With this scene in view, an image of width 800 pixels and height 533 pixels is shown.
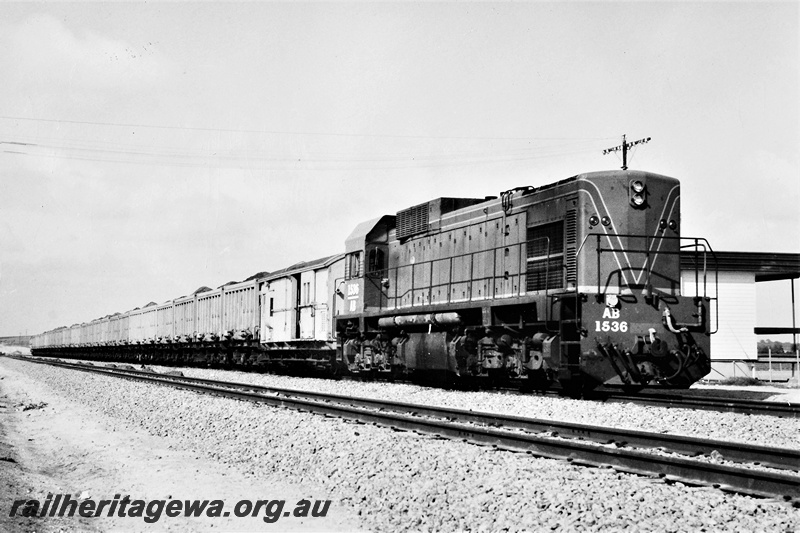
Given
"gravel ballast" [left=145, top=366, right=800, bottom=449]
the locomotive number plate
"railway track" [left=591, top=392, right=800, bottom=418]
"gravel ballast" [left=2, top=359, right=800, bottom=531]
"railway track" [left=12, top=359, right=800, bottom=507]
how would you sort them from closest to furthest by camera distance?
"gravel ballast" [left=2, top=359, right=800, bottom=531]
"railway track" [left=12, top=359, right=800, bottom=507]
"gravel ballast" [left=145, top=366, right=800, bottom=449]
"railway track" [left=591, top=392, right=800, bottom=418]
the locomotive number plate

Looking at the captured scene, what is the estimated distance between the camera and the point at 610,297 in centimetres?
1204

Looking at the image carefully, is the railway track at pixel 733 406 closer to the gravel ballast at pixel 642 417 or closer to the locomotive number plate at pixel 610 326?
the gravel ballast at pixel 642 417

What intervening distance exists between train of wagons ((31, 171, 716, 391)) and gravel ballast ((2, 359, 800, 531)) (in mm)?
1170

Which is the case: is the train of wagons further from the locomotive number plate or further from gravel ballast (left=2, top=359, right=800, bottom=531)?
gravel ballast (left=2, top=359, right=800, bottom=531)

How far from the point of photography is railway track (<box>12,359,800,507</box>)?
5.81 meters

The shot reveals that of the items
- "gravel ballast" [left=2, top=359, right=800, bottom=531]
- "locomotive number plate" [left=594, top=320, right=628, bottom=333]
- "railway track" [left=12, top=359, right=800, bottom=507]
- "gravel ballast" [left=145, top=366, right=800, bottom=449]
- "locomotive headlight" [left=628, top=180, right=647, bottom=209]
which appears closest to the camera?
"gravel ballast" [left=2, top=359, right=800, bottom=531]

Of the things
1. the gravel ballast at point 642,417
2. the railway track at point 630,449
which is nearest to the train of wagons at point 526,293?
the gravel ballast at point 642,417

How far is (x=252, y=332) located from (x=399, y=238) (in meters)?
10.2

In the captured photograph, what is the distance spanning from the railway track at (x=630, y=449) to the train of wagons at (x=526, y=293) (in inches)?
122

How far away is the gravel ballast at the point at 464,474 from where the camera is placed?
17.0 ft

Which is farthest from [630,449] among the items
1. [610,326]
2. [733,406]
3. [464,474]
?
[733,406]

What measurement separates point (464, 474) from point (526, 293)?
25.0 ft

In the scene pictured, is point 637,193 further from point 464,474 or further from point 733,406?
point 464,474

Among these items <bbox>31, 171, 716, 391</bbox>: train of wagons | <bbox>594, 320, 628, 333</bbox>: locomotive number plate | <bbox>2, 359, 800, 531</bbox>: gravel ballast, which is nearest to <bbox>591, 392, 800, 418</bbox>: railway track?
<bbox>31, 171, 716, 391</bbox>: train of wagons
